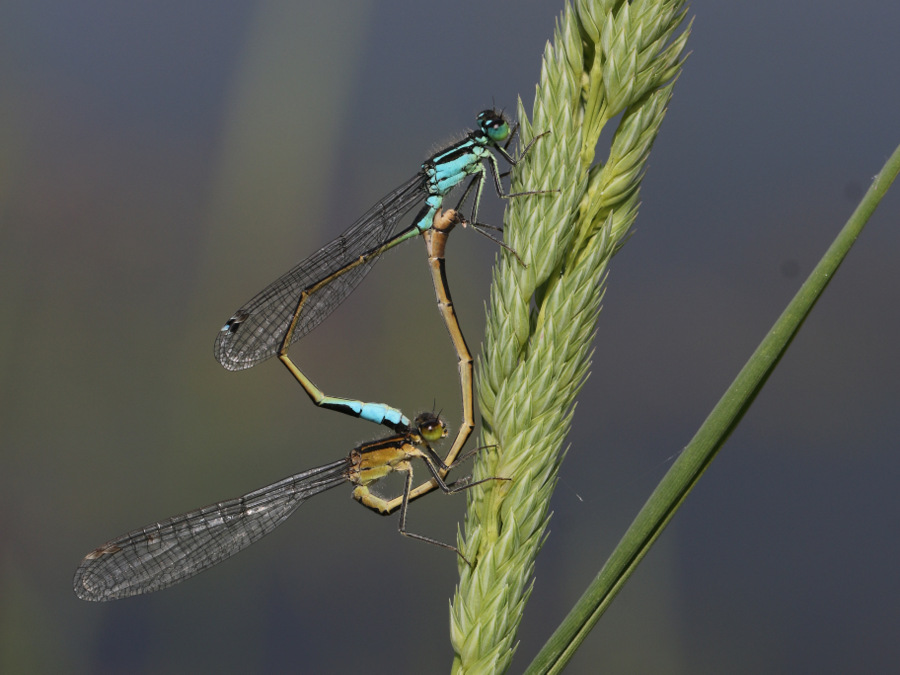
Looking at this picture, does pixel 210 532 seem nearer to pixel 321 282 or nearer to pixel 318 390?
pixel 318 390

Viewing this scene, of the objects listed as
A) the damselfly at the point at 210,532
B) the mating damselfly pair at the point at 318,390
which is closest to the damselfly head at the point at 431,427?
the mating damselfly pair at the point at 318,390

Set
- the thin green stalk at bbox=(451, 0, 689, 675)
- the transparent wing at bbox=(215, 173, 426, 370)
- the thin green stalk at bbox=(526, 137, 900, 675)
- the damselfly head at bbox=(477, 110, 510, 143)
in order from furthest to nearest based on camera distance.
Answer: the transparent wing at bbox=(215, 173, 426, 370)
the damselfly head at bbox=(477, 110, 510, 143)
the thin green stalk at bbox=(451, 0, 689, 675)
the thin green stalk at bbox=(526, 137, 900, 675)

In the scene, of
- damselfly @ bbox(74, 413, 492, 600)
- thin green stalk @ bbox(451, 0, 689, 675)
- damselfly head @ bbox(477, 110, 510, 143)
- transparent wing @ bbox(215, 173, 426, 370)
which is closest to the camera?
thin green stalk @ bbox(451, 0, 689, 675)

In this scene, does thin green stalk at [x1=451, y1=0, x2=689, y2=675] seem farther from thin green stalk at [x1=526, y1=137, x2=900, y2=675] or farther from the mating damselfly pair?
the mating damselfly pair

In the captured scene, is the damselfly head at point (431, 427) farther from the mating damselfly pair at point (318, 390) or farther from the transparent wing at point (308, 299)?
the transparent wing at point (308, 299)

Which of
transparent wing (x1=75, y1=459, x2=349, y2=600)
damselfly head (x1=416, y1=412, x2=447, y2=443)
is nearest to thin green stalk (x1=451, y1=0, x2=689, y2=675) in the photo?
damselfly head (x1=416, y1=412, x2=447, y2=443)

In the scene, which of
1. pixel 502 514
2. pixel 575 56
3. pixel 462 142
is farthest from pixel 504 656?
pixel 462 142
